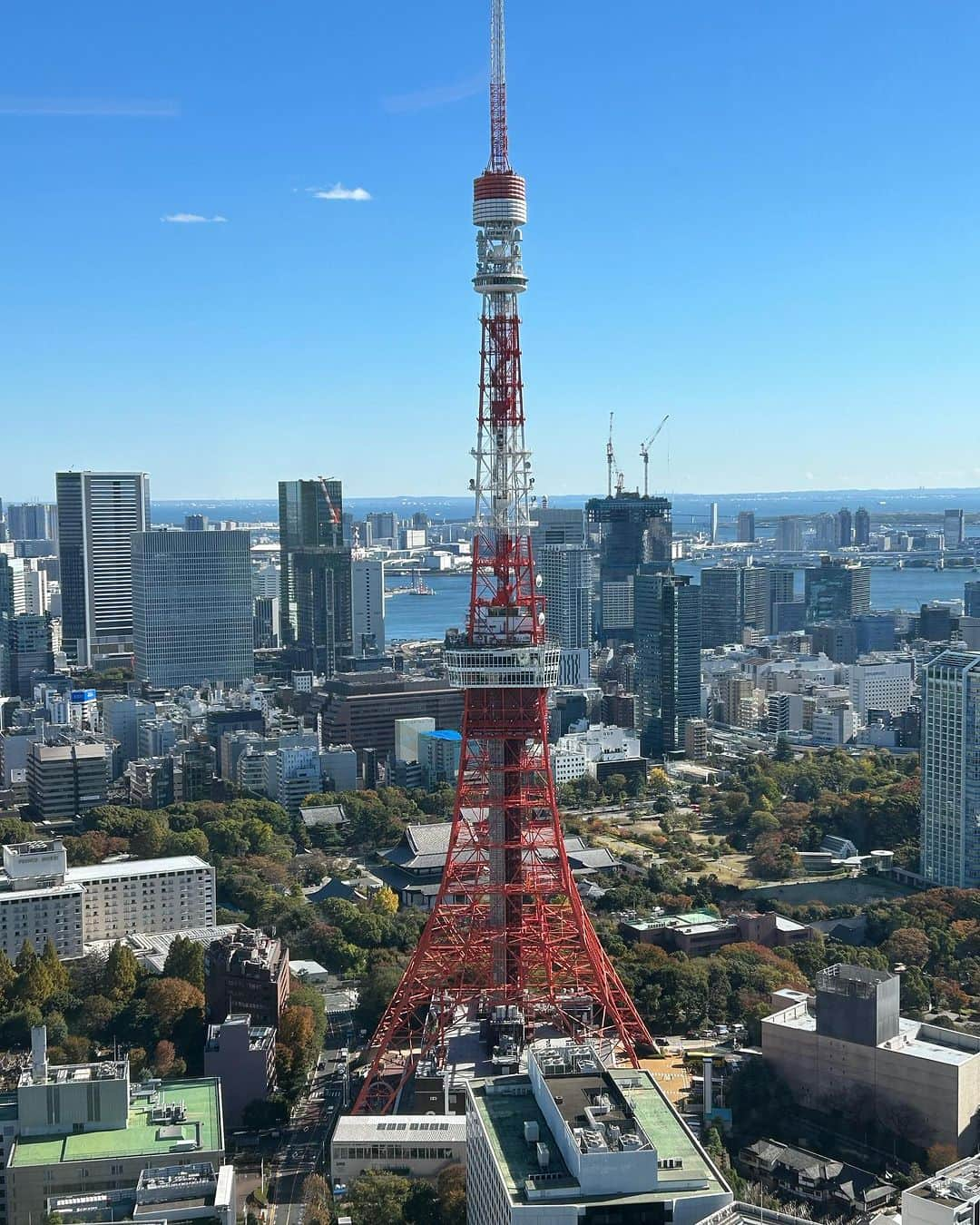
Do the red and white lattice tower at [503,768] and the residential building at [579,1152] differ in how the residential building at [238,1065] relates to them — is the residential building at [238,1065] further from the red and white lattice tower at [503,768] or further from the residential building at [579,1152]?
the residential building at [579,1152]

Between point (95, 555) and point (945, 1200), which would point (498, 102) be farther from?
point (95, 555)

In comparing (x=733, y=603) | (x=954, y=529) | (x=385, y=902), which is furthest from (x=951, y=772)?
(x=954, y=529)

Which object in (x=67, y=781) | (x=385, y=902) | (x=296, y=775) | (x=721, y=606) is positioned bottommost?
(x=385, y=902)

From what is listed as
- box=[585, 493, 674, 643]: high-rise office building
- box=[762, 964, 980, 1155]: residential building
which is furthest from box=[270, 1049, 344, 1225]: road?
box=[585, 493, 674, 643]: high-rise office building

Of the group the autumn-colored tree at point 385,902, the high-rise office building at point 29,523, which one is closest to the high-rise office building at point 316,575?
the autumn-colored tree at point 385,902

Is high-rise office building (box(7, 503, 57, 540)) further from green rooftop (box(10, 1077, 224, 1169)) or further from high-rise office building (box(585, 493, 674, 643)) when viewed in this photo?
green rooftop (box(10, 1077, 224, 1169))
